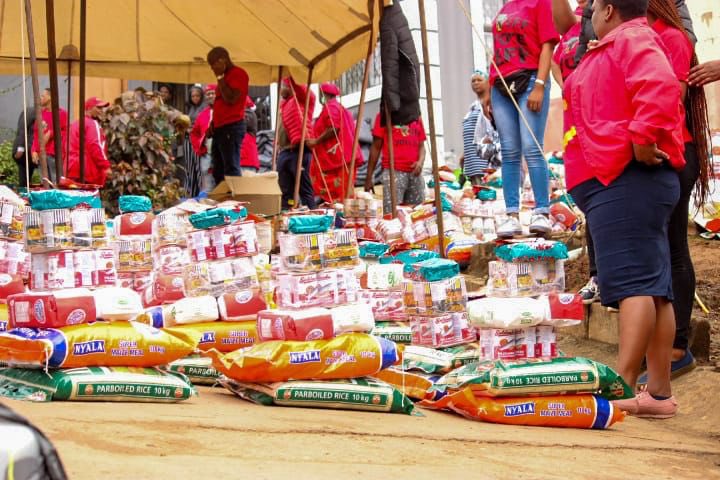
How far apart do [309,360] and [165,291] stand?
5.64 feet

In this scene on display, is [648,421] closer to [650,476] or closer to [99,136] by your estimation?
[650,476]

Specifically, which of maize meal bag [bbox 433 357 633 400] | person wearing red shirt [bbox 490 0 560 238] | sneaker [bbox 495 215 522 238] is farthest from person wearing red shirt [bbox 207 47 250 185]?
maize meal bag [bbox 433 357 633 400]

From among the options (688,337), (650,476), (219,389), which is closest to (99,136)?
(219,389)

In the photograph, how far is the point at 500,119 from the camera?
19.9ft

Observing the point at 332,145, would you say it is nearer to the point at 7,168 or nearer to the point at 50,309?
the point at 7,168

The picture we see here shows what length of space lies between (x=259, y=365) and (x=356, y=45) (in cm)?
547

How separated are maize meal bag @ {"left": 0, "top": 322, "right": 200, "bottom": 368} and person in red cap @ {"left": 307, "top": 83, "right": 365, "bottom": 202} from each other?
591cm

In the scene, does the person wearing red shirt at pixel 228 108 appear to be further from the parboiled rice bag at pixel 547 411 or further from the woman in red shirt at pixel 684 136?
the parboiled rice bag at pixel 547 411

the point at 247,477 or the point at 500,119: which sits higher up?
the point at 500,119

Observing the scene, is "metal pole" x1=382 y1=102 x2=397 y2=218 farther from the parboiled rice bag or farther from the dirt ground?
the parboiled rice bag

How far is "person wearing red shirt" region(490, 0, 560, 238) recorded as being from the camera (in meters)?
5.91

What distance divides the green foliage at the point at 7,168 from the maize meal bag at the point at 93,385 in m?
8.78

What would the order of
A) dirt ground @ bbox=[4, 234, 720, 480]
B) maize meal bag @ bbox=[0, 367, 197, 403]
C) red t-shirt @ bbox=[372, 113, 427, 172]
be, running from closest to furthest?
dirt ground @ bbox=[4, 234, 720, 480]
maize meal bag @ bbox=[0, 367, 197, 403]
red t-shirt @ bbox=[372, 113, 427, 172]

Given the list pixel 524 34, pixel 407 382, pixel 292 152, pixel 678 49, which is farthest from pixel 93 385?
pixel 292 152
